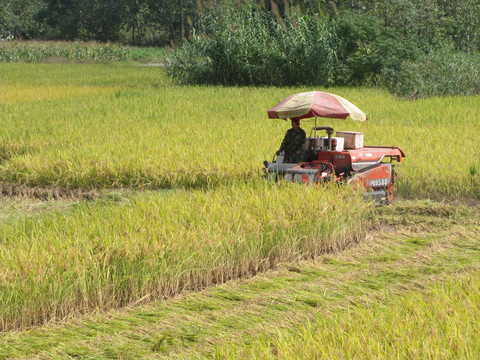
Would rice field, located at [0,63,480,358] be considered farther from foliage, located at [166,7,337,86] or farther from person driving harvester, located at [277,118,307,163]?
foliage, located at [166,7,337,86]

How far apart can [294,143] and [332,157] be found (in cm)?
43

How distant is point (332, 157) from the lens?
6.68 metres

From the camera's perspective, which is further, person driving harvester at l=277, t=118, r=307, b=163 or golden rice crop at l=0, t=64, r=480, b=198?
golden rice crop at l=0, t=64, r=480, b=198

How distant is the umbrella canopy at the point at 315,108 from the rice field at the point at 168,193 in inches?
29.4

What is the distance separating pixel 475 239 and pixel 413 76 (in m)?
13.2

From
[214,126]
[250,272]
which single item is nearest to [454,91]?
[214,126]

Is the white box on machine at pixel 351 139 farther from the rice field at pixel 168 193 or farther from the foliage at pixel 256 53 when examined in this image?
the foliage at pixel 256 53

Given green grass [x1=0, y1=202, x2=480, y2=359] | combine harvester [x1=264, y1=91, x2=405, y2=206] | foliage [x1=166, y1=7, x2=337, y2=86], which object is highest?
foliage [x1=166, y1=7, x2=337, y2=86]

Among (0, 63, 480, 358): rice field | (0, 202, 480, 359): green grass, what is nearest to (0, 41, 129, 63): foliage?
(0, 63, 480, 358): rice field

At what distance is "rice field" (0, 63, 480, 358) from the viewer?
4.41 meters

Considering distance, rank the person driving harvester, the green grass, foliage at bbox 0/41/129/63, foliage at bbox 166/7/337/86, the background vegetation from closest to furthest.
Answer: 1. the green grass
2. the person driving harvester
3. the background vegetation
4. foliage at bbox 166/7/337/86
5. foliage at bbox 0/41/129/63

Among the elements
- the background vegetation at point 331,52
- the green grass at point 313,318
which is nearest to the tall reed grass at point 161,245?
the green grass at point 313,318

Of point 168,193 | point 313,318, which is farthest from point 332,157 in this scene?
point 313,318

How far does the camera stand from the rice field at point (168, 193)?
4.41m
